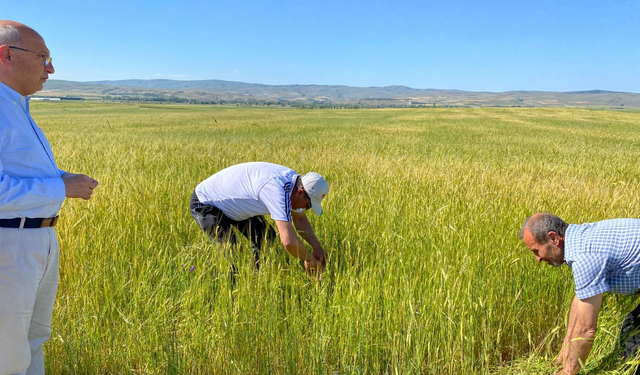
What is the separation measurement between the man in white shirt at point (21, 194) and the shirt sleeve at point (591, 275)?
2344mm

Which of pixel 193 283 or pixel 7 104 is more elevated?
pixel 7 104

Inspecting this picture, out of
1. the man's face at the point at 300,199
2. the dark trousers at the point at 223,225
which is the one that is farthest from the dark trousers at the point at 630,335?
the dark trousers at the point at 223,225

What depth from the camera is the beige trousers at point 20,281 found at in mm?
1547

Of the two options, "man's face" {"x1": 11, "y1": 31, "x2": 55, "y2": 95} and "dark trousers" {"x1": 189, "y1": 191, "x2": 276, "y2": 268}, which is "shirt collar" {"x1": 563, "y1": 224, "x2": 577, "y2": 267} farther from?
"man's face" {"x1": 11, "y1": 31, "x2": 55, "y2": 95}

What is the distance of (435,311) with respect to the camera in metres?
2.28

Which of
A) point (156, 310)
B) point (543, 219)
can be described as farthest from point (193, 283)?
point (543, 219)

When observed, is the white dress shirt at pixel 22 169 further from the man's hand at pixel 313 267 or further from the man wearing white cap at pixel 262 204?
the man's hand at pixel 313 267

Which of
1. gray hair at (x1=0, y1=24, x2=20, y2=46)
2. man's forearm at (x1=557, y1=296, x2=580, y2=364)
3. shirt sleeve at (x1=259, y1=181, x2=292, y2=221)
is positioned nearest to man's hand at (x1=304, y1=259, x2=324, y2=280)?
shirt sleeve at (x1=259, y1=181, x2=292, y2=221)

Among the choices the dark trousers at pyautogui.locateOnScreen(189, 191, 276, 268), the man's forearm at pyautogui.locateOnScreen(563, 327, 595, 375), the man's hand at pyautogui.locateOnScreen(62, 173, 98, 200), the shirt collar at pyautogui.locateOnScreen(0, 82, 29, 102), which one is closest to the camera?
the shirt collar at pyautogui.locateOnScreen(0, 82, 29, 102)

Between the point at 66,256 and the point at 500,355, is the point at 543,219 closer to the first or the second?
the point at 500,355

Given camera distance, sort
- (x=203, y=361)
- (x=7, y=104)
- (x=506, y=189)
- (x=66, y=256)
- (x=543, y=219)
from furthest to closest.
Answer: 1. (x=506, y=189)
2. (x=66, y=256)
3. (x=543, y=219)
4. (x=203, y=361)
5. (x=7, y=104)

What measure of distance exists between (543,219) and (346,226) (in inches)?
68.4

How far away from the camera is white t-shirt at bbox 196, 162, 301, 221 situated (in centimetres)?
294

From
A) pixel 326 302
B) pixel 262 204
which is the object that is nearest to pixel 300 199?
pixel 262 204
